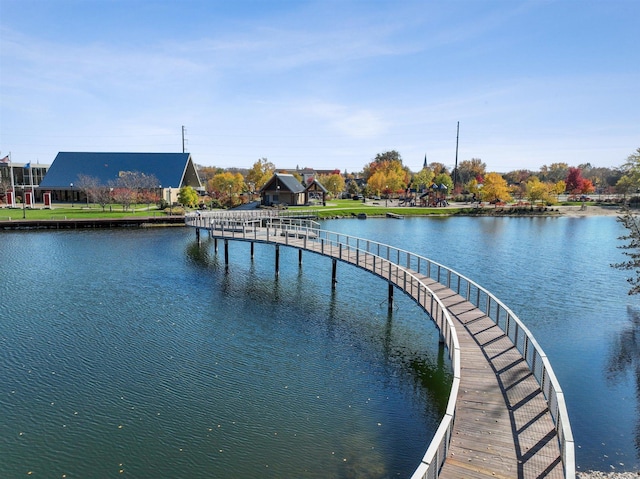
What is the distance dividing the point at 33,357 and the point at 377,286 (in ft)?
63.9

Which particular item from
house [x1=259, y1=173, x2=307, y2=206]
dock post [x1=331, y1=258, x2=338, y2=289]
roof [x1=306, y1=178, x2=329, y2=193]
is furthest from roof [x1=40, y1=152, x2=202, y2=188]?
dock post [x1=331, y1=258, x2=338, y2=289]

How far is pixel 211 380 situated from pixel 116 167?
231 feet

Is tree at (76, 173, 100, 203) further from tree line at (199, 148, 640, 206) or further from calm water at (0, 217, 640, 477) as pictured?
calm water at (0, 217, 640, 477)

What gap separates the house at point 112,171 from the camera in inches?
2891

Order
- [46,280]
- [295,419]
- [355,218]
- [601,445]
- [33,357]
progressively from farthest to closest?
[355,218] < [46,280] < [33,357] < [295,419] < [601,445]

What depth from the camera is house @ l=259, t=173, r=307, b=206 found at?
74.9 m

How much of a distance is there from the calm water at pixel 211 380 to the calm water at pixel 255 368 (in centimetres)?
6

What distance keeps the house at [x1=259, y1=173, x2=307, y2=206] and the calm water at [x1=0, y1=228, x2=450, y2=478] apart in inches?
1811

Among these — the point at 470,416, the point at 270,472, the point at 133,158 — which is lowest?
the point at 270,472

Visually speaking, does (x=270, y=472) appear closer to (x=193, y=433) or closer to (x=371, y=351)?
(x=193, y=433)

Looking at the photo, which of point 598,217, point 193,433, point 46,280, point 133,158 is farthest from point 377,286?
point 598,217

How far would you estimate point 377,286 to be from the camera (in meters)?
30.0

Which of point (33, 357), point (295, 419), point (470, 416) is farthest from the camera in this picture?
point (33, 357)

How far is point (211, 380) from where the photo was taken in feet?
52.9
